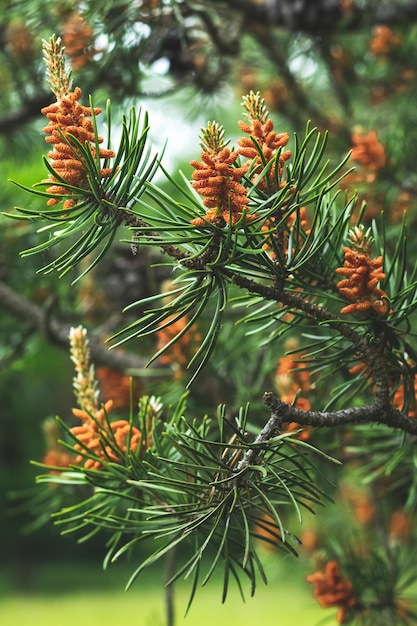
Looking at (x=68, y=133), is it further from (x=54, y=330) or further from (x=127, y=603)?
(x=127, y=603)

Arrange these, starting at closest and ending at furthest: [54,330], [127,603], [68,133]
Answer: [68,133], [54,330], [127,603]

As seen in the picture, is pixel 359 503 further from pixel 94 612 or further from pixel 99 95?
pixel 94 612

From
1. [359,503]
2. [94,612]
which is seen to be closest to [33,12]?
[359,503]

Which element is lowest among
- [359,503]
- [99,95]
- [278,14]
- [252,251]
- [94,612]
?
[94,612]

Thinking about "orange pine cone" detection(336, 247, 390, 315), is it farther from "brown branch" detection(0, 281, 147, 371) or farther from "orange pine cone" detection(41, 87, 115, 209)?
"brown branch" detection(0, 281, 147, 371)

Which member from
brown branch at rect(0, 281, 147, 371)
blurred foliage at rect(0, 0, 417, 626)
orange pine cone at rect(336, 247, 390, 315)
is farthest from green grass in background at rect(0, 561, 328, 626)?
orange pine cone at rect(336, 247, 390, 315)

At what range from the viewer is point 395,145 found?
27.7 inches

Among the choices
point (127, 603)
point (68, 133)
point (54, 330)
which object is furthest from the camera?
point (127, 603)

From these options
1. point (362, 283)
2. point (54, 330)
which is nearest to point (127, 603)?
point (54, 330)

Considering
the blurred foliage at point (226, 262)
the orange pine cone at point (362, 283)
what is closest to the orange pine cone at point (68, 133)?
the blurred foliage at point (226, 262)

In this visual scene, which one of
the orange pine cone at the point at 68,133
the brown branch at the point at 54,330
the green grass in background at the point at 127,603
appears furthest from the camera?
the green grass in background at the point at 127,603

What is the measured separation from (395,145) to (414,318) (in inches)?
12.2

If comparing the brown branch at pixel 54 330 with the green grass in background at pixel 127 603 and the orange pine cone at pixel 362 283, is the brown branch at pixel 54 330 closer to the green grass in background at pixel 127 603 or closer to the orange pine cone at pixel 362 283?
the orange pine cone at pixel 362 283

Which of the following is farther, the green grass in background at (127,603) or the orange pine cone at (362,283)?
the green grass in background at (127,603)
